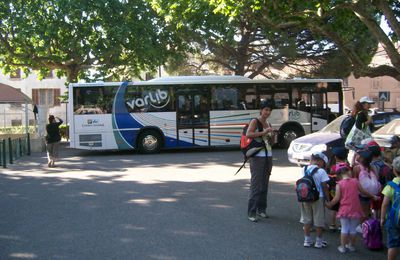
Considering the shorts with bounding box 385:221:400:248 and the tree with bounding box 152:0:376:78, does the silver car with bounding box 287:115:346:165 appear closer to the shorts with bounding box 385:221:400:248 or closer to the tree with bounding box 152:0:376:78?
the shorts with bounding box 385:221:400:248

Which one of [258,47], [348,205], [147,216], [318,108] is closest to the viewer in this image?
[348,205]

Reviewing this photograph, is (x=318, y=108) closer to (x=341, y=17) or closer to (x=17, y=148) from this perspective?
(x=341, y=17)

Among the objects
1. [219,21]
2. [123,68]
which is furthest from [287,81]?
[123,68]

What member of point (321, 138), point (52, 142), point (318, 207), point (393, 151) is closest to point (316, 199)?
point (318, 207)

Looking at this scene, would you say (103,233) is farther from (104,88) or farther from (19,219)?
(104,88)

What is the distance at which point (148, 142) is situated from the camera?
1845 centimetres

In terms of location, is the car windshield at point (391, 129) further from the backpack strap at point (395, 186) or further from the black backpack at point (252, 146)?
the backpack strap at point (395, 186)

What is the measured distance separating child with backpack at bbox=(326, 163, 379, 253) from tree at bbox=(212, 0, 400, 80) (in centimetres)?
539

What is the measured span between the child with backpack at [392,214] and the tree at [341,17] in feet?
19.8

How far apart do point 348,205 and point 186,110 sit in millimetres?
13313

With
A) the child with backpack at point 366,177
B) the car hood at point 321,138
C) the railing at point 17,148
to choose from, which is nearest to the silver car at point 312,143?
the car hood at point 321,138

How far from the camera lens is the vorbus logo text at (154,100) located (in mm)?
18469

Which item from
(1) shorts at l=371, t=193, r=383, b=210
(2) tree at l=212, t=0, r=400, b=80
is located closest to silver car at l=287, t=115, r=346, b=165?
(2) tree at l=212, t=0, r=400, b=80

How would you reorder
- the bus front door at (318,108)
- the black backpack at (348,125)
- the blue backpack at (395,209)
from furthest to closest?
1. the bus front door at (318,108)
2. the black backpack at (348,125)
3. the blue backpack at (395,209)
